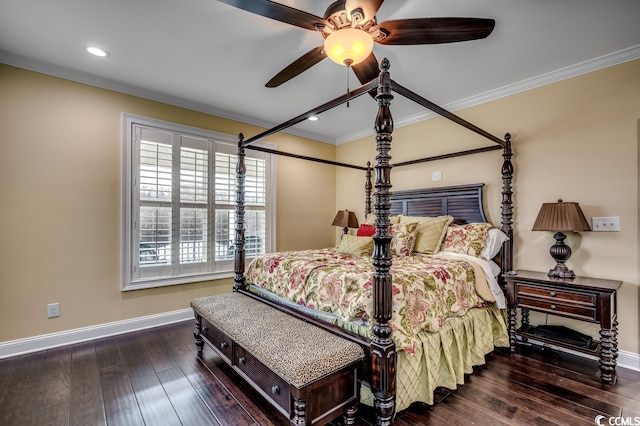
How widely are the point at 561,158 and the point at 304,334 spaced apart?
112 inches

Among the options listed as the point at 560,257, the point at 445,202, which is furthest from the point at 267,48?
the point at 560,257

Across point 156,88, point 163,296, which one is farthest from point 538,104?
point 163,296

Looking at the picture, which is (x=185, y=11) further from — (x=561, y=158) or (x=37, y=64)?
(x=561, y=158)

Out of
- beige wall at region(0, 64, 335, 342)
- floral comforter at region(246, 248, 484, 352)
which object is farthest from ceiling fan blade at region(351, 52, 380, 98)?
beige wall at region(0, 64, 335, 342)

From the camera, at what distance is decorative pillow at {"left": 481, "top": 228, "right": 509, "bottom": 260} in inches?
114

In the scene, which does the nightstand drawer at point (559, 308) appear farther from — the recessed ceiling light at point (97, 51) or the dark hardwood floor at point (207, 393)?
the recessed ceiling light at point (97, 51)

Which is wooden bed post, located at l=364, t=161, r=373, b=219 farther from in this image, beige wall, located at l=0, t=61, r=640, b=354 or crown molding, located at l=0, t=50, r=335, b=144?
crown molding, located at l=0, t=50, r=335, b=144

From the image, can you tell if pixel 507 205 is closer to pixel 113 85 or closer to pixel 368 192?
pixel 368 192

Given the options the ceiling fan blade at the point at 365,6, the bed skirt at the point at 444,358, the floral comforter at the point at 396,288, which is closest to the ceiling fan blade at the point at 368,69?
the ceiling fan blade at the point at 365,6

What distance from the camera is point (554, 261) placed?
2.76 metres

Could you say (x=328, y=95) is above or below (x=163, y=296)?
above

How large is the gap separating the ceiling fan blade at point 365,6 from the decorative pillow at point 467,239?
229 centimetres

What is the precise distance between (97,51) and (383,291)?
3.04 metres

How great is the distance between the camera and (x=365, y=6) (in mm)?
1513
